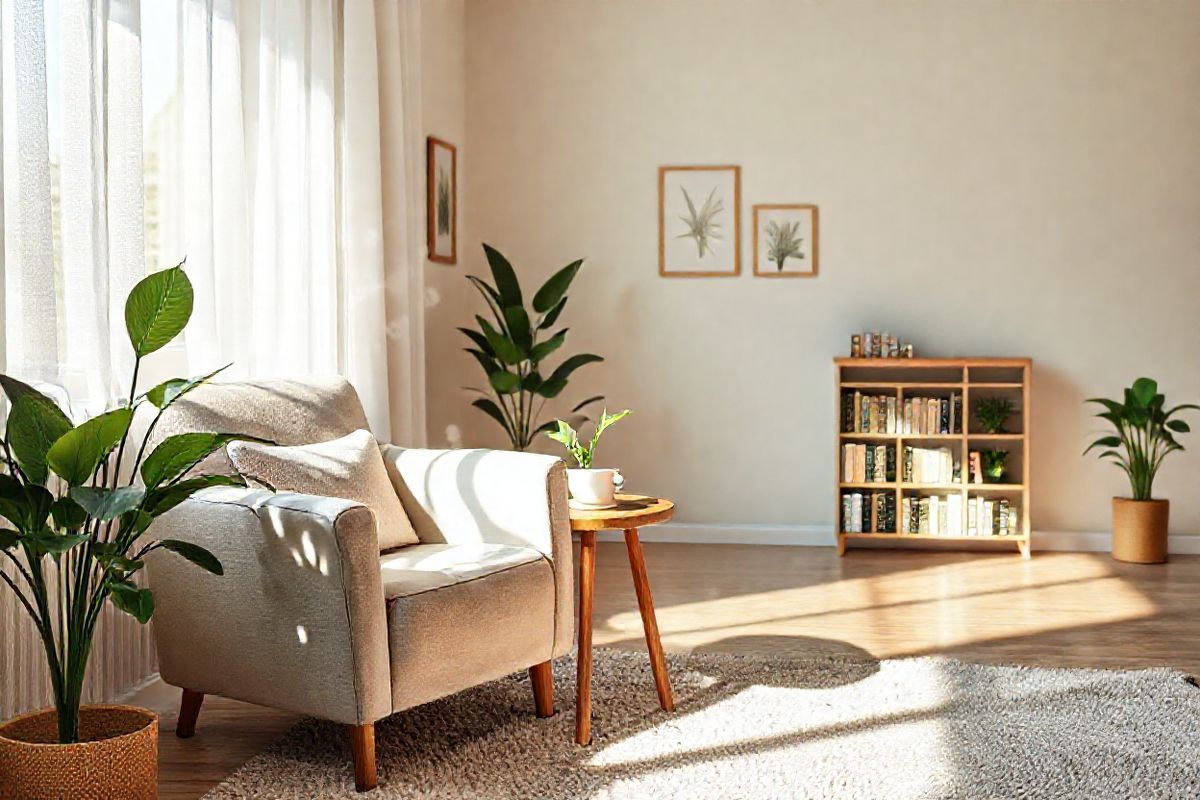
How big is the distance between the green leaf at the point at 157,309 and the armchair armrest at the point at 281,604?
18.8 inches

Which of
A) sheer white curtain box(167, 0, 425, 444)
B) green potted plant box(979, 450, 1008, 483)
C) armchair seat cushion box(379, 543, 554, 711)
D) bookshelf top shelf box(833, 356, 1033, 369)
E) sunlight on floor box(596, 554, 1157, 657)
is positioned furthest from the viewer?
green potted plant box(979, 450, 1008, 483)

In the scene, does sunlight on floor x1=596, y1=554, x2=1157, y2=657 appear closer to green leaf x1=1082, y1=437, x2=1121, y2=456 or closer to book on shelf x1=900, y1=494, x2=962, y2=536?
book on shelf x1=900, y1=494, x2=962, y2=536

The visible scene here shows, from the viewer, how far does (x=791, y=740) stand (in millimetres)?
2873

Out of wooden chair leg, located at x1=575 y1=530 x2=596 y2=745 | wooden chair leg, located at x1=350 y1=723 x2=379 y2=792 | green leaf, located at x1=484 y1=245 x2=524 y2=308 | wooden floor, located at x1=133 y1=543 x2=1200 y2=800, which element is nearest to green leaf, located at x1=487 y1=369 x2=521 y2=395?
green leaf, located at x1=484 y1=245 x2=524 y2=308

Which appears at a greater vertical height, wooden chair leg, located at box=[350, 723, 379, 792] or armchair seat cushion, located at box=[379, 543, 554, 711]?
armchair seat cushion, located at box=[379, 543, 554, 711]

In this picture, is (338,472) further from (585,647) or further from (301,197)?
(301,197)

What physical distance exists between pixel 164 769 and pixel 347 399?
1105mm

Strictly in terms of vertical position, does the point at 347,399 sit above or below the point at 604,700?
above

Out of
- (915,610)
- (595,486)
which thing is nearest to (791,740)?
(595,486)

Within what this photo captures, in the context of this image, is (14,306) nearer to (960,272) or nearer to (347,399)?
(347,399)

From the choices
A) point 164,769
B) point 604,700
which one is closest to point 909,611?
point 604,700

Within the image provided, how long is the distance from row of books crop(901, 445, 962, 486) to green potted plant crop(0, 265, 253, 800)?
3826 mm

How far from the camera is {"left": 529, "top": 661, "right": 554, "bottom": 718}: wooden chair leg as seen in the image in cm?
304

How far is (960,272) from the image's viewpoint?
5.63 metres
